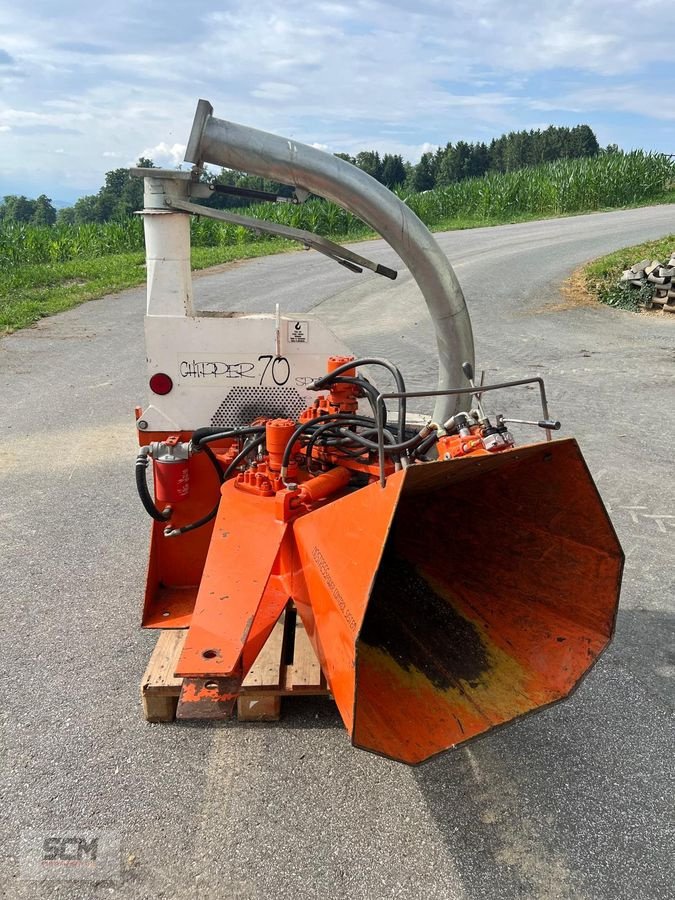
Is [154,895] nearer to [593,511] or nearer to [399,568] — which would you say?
[399,568]

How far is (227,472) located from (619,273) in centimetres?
1054

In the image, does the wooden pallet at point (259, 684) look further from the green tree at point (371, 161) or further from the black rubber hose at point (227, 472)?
the green tree at point (371, 161)

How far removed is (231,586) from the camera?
8.27ft

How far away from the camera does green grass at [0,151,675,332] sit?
42.7 feet

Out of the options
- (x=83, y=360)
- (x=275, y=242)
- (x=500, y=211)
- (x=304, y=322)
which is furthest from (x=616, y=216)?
(x=304, y=322)

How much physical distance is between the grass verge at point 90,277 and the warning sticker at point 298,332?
8.07 m

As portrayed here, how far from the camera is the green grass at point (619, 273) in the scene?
10945mm

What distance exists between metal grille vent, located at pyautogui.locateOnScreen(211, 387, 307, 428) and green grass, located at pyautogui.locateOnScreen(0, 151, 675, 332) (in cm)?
813

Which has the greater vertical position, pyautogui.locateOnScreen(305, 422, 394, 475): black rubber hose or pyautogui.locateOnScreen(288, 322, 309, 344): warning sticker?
pyautogui.locateOnScreen(288, 322, 309, 344): warning sticker

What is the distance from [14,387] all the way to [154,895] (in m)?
6.49

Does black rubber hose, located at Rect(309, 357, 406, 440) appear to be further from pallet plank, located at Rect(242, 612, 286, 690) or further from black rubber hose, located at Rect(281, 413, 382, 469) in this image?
pallet plank, located at Rect(242, 612, 286, 690)

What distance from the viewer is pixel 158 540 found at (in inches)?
133

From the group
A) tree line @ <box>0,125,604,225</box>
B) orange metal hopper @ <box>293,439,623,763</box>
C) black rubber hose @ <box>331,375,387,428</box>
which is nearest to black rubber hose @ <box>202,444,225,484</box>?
black rubber hose @ <box>331,375,387,428</box>
